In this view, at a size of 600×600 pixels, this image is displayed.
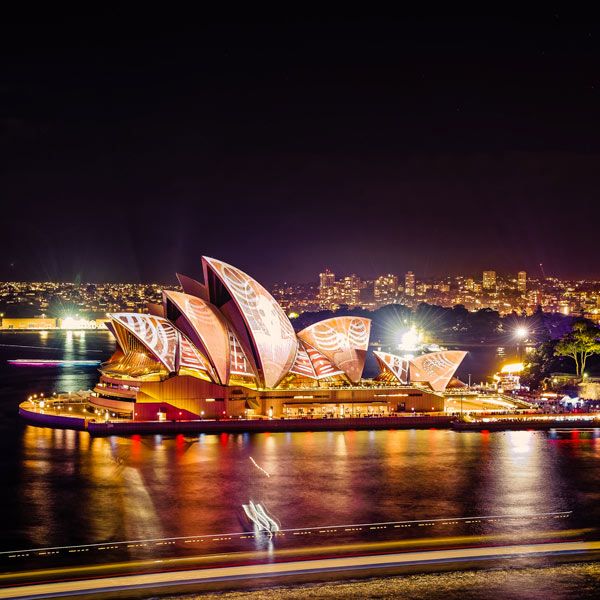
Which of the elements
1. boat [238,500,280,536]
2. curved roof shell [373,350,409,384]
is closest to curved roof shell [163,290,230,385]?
curved roof shell [373,350,409,384]

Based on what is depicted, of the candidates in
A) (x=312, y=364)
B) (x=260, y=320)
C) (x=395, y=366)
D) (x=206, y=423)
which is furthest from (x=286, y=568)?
(x=395, y=366)

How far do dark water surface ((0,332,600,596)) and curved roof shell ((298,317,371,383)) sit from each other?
5276 millimetres

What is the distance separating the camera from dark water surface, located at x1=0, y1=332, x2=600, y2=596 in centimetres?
2127

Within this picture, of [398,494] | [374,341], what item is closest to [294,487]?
[398,494]

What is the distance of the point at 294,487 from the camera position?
25469 mm

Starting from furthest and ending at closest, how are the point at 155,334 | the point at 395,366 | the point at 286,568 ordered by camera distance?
the point at 395,366 < the point at 155,334 < the point at 286,568

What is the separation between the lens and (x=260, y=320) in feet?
120

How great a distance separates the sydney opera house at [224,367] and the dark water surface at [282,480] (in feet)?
7.24

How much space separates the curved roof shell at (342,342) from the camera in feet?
135

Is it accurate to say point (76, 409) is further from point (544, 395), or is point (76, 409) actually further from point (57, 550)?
point (544, 395)

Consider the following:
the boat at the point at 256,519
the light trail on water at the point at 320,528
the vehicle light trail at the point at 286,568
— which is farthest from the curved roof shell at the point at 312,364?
the vehicle light trail at the point at 286,568

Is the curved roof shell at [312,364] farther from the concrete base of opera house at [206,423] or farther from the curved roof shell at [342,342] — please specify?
the concrete base of opera house at [206,423]

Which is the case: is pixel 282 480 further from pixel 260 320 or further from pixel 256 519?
pixel 260 320

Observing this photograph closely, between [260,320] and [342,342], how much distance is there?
7.07 meters
